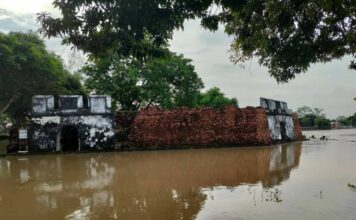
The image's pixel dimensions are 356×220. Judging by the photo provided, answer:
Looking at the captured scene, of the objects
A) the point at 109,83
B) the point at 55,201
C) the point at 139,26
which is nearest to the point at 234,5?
the point at 139,26

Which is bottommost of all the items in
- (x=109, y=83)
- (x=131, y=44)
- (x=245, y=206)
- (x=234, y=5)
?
(x=245, y=206)

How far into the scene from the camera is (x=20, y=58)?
21.2 meters

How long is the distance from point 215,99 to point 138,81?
16.7 meters

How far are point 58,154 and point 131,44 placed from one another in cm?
1777

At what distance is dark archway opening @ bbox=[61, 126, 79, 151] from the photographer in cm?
2441

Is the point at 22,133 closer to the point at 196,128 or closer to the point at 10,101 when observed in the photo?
the point at 10,101

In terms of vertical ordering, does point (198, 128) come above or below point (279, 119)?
below

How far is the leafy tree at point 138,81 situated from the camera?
30891 mm

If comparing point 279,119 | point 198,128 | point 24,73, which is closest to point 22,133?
point 24,73

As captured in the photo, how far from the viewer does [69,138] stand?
25031mm

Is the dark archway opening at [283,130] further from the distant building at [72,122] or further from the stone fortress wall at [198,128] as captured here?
the distant building at [72,122]

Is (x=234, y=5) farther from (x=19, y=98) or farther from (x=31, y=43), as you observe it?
(x=19, y=98)

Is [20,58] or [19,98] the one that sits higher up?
[20,58]

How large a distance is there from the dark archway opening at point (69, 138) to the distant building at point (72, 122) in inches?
17.1
